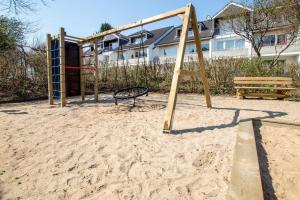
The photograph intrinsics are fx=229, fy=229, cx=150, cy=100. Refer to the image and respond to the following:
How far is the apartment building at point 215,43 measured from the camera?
23331mm

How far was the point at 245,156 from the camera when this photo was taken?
2.57 m

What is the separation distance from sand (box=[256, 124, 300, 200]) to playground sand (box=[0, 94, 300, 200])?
1.24ft

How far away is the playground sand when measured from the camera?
2098 millimetres

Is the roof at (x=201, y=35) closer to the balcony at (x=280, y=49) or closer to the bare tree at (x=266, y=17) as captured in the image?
the balcony at (x=280, y=49)

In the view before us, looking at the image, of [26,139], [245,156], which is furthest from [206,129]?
[26,139]

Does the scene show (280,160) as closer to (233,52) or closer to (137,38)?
(233,52)

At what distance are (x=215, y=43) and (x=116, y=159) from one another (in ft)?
95.8

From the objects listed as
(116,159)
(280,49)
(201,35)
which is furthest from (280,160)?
(201,35)

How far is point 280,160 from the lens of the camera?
2.67 meters

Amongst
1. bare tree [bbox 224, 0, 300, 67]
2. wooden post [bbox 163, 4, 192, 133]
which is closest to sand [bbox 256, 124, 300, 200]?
wooden post [bbox 163, 4, 192, 133]

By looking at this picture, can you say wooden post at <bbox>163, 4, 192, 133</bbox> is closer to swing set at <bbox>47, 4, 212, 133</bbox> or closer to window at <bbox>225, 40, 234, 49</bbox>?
swing set at <bbox>47, 4, 212, 133</bbox>

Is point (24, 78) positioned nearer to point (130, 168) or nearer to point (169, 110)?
point (169, 110)

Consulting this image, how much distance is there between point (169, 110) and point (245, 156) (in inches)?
63.4

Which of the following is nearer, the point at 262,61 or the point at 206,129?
the point at 206,129
